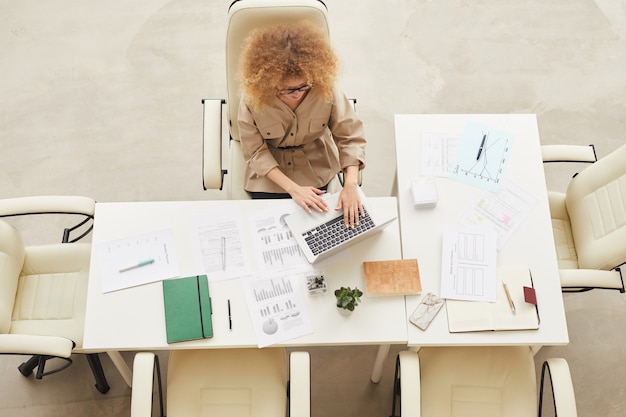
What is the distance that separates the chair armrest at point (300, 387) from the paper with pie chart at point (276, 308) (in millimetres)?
92

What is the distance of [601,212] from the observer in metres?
2.26

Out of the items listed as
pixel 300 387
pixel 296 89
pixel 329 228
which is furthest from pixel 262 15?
pixel 300 387

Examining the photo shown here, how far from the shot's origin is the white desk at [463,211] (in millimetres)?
2012

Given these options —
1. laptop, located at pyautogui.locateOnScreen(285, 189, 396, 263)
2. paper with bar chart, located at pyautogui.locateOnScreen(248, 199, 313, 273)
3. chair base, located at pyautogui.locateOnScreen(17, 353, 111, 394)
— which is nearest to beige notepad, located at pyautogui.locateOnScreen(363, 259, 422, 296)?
laptop, located at pyautogui.locateOnScreen(285, 189, 396, 263)

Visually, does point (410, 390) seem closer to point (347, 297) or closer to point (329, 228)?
point (347, 297)

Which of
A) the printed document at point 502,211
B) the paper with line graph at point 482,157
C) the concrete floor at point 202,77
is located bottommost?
the printed document at point 502,211

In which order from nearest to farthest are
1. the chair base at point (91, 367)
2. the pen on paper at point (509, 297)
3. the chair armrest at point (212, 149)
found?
the pen on paper at point (509, 297)
the chair armrest at point (212, 149)
the chair base at point (91, 367)

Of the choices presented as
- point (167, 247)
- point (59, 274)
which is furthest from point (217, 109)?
point (59, 274)

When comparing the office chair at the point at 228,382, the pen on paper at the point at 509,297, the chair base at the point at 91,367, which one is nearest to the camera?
the pen on paper at the point at 509,297

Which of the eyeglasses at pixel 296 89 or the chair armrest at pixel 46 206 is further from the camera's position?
the chair armrest at pixel 46 206

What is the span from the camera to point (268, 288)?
208 cm

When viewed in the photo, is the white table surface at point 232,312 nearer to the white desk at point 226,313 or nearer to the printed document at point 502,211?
the white desk at point 226,313

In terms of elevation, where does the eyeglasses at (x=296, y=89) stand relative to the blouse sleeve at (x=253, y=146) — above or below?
above

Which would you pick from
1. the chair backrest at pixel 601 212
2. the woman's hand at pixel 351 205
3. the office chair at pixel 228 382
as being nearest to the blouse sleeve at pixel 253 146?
the woman's hand at pixel 351 205
